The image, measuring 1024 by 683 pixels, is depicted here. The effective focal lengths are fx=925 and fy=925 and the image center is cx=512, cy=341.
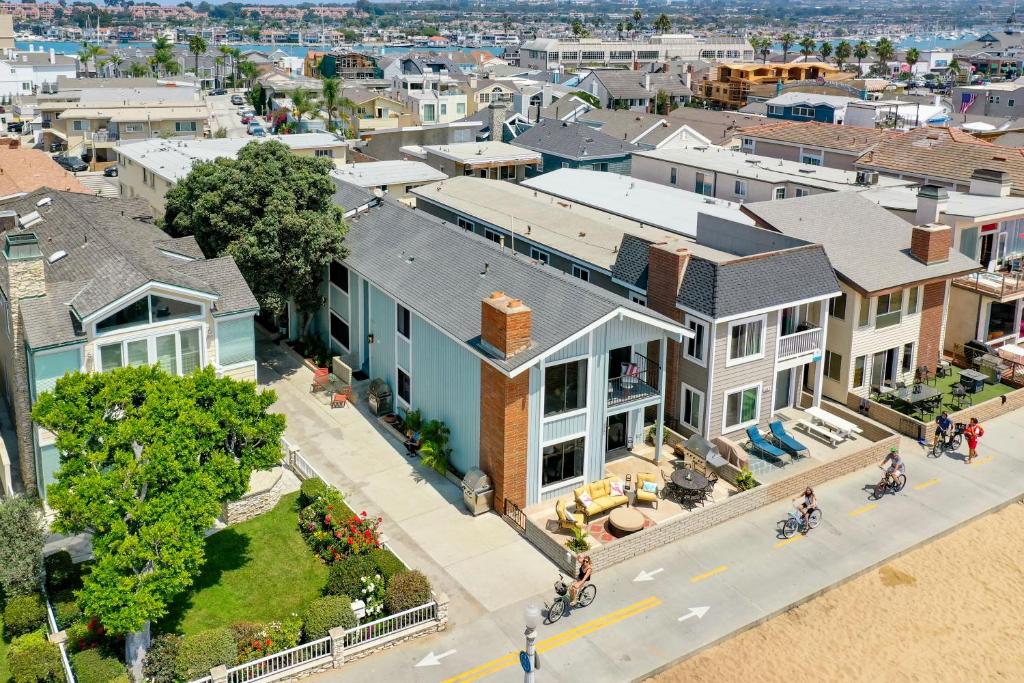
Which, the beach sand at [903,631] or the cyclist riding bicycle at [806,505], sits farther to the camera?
the cyclist riding bicycle at [806,505]

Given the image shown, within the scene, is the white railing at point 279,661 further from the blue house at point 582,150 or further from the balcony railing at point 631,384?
the blue house at point 582,150

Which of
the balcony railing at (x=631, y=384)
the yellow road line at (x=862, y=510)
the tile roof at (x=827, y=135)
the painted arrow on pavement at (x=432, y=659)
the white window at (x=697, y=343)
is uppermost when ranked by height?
the tile roof at (x=827, y=135)

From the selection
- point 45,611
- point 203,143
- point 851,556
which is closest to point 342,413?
point 45,611

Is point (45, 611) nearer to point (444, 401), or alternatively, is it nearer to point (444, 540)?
point (444, 540)

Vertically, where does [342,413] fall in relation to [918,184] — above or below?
below

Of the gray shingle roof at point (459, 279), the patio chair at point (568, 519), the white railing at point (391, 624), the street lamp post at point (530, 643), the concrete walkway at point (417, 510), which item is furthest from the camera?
the gray shingle roof at point (459, 279)

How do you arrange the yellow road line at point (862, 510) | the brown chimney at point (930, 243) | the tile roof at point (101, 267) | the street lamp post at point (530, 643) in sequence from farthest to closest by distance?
the brown chimney at point (930, 243), the yellow road line at point (862, 510), the tile roof at point (101, 267), the street lamp post at point (530, 643)

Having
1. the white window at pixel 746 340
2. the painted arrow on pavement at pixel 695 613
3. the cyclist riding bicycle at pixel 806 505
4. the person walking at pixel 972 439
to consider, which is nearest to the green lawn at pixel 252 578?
the painted arrow on pavement at pixel 695 613
